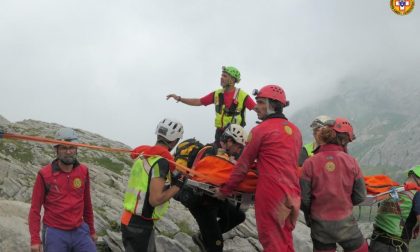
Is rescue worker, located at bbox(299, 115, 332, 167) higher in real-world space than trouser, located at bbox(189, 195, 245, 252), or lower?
higher

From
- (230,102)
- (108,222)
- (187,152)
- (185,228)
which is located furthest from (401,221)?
(108,222)

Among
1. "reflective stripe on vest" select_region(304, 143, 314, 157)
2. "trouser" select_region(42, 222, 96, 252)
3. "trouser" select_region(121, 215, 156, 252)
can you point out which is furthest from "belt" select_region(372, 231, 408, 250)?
"trouser" select_region(42, 222, 96, 252)

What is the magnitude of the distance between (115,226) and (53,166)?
691 centimetres

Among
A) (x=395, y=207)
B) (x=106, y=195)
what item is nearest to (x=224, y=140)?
(x=395, y=207)

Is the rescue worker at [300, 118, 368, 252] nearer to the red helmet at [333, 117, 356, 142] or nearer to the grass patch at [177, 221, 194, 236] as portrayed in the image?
the red helmet at [333, 117, 356, 142]

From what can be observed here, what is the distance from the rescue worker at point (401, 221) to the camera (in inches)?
416

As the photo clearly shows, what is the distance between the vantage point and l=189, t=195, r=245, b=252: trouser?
11.4 meters

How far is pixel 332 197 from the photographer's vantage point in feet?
30.4

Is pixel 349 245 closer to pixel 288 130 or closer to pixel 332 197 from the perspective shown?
pixel 332 197

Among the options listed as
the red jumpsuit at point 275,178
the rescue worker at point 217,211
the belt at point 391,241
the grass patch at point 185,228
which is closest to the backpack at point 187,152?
the rescue worker at point 217,211

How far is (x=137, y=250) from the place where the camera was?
898cm

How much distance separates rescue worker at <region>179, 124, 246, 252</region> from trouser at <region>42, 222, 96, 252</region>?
251 cm

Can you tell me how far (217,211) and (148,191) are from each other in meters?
3.50

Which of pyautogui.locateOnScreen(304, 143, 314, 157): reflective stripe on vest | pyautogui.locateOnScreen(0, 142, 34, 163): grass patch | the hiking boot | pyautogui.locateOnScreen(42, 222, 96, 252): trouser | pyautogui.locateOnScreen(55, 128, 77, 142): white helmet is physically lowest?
pyautogui.locateOnScreen(0, 142, 34, 163): grass patch
